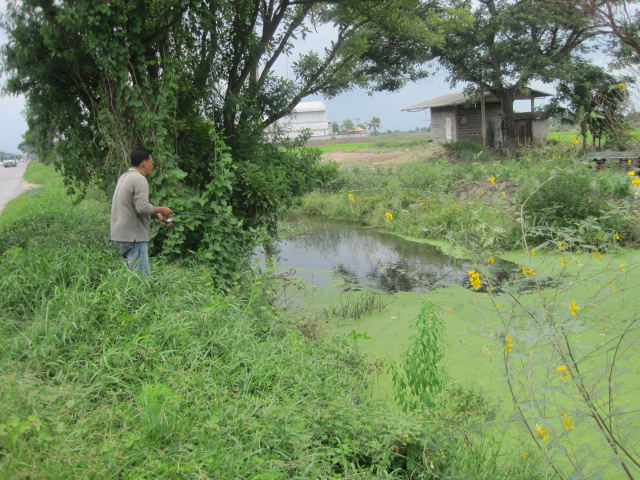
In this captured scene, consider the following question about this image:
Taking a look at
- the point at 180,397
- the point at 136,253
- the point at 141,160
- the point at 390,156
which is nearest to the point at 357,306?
the point at 136,253

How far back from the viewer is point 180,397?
3160mm

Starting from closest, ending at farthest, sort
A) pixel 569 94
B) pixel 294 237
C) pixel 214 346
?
pixel 214 346
pixel 294 237
pixel 569 94

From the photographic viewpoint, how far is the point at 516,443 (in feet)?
13.9

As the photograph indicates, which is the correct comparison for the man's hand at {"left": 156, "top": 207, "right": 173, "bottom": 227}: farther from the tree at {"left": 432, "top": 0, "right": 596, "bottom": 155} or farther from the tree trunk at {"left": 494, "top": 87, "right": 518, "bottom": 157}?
the tree trunk at {"left": 494, "top": 87, "right": 518, "bottom": 157}

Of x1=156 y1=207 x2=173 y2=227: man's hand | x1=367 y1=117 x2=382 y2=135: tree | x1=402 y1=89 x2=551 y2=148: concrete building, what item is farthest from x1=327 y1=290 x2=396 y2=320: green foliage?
x1=367 y1=117 x2=382 y2=135: tree

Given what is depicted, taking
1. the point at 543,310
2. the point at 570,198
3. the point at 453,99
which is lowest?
the point at 570,198

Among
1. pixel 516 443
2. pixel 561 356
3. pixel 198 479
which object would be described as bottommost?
pixel 516 443

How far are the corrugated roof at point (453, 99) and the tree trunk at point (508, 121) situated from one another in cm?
149

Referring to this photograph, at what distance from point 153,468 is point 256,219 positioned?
476 cm

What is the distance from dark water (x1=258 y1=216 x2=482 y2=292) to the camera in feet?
32.5

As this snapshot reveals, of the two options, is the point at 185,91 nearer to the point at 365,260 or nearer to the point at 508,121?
the point at 365,260

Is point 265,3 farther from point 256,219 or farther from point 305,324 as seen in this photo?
point 305,324

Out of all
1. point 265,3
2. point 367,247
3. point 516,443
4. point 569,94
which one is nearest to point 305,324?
point 516,443

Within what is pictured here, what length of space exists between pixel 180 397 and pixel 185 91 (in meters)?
5.17
